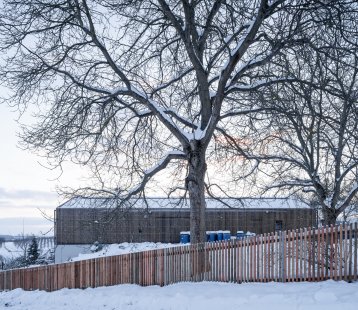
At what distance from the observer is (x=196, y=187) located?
1711 cm

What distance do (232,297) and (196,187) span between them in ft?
22.3

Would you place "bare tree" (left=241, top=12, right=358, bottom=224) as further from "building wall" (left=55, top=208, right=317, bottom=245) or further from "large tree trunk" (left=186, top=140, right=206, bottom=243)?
"building wall" (left=55, top=208, right=317, bottom=245)

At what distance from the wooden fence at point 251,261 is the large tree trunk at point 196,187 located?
1386 mm

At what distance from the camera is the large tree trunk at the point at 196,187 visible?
16969mm

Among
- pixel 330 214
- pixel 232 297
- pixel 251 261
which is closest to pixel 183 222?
pixel 330 214

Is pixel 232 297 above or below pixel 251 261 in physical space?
below

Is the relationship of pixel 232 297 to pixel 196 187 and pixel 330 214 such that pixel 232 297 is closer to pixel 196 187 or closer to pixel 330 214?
pixel 196 187

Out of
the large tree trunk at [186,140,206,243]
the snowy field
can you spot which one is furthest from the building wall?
the snowy field

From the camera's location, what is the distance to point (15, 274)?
1153 inches

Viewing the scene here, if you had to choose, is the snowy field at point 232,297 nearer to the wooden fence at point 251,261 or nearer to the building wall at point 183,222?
the wooden fence at point 251,261

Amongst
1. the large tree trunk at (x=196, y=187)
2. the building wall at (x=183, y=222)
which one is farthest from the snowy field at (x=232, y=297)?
the building wall at (x=183, y=222)

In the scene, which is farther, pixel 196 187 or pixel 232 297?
pixel 196 187

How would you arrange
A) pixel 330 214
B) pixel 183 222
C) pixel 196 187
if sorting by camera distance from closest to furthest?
pixel 196 187, pixel 330 214, pixel 183 222

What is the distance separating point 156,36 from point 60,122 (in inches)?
184
